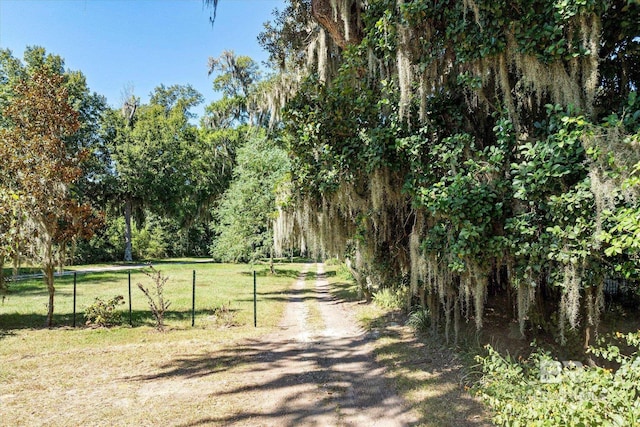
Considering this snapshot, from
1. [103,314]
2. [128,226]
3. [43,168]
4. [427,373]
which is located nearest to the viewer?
[427,373]

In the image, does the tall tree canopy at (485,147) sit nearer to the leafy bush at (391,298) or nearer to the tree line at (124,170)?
the leafy bush at (391,298)

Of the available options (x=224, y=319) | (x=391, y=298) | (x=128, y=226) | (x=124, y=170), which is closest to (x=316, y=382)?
(x=224, y=319)

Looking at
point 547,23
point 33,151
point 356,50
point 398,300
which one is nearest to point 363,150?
point 356,50

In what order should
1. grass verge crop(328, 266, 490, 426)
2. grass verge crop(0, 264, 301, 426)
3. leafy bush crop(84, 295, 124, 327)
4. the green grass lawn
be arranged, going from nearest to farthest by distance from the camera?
grass verge crop(328, 266, 490, 426) < grass verge crop(0, 264, 301, 426) < leafy bush crop(84, 295, 124, 327) < the green grass lawn

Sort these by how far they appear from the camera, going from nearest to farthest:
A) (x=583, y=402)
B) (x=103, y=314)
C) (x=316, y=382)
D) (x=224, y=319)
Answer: (x=583, y=402), (x=316, y=382), (x=103, y=314), (x=224, y=319)

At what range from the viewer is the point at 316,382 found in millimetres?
4980

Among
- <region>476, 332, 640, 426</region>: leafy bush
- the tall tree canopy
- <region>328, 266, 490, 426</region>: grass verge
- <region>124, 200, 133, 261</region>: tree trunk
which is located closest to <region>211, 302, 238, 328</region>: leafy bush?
<region>328, 266, 490, 426</region>: grass verge

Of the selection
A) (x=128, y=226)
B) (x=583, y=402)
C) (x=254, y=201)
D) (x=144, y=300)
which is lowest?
(x=144, y=300)

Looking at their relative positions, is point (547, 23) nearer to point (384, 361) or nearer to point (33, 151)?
point (384, 361)

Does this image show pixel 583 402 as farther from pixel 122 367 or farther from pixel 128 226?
pixel 128 226

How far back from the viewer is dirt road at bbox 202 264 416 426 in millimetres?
3967

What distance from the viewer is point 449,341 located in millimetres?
6246

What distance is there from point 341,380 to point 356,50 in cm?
485

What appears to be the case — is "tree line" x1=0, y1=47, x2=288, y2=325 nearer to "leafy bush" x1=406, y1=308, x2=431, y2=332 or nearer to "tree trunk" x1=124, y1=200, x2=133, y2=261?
"tree trunk" x1=124, y1=200, x2=133, y2=261
